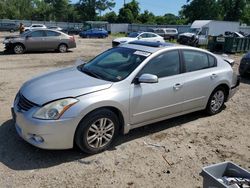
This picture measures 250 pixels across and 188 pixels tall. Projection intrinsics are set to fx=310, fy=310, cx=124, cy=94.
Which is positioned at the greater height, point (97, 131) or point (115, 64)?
point (115, 64)

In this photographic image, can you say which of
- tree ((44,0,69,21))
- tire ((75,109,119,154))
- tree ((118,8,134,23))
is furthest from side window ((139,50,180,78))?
tree ((44,0,69,21))

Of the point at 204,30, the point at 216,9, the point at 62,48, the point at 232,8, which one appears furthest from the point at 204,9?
the point at 62,48

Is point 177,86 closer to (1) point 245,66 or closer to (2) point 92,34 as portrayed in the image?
(1) point 245,66

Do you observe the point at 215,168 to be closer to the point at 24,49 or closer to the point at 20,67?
the point at 20,67

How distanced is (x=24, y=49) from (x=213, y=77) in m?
13.6

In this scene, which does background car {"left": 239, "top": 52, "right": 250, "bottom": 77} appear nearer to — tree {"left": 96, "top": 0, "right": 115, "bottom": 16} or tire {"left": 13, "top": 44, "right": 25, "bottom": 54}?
tire {"left": 13, "top": 44, "right": 25, "bottom": 54}

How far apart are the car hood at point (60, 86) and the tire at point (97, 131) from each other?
14.9 inches

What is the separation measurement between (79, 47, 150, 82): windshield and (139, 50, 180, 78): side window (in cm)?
16

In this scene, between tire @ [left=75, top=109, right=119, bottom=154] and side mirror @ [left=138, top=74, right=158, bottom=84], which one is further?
side mirror @ [left=138, top=74, right=158, bottom=84]

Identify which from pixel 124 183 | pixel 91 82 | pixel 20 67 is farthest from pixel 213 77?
pixel 20 67

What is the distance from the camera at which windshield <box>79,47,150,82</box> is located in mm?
4945

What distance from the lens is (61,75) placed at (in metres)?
5.16

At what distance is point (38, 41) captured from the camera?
17.6 m

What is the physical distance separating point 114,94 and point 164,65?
4.12 ft
